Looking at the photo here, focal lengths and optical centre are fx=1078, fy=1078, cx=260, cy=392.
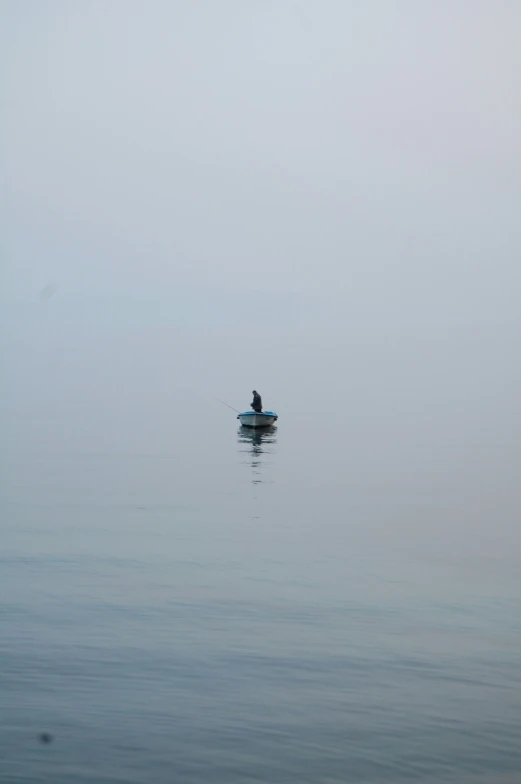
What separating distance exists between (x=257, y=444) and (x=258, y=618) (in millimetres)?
34498

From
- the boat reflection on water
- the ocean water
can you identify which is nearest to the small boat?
the boat reflection on water

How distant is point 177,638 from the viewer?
17.7 metres

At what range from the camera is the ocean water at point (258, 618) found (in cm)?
1306

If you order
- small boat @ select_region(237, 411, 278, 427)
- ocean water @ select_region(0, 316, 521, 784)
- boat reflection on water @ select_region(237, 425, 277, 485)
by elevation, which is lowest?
ocean water @ select_region(0, 316, 521, 784)

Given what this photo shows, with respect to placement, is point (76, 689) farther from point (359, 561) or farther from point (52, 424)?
point (52, 424)

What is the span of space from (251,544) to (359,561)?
3.02 meters

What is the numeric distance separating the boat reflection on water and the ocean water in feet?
1.48

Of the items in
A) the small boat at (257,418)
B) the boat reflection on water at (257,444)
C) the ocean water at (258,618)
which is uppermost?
the small boat at (257,418)

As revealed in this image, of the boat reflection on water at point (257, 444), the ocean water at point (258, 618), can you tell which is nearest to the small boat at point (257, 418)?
the boat reflection on water at point (257, 444)

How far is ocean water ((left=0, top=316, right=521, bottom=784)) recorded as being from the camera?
13.1 m

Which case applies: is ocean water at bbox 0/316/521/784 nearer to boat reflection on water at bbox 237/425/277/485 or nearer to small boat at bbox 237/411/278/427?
boat reflection on water at bbox 237/425/277/485

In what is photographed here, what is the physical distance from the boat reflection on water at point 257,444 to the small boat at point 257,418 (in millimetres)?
471

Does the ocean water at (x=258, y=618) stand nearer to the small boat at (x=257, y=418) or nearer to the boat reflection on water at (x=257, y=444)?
the boat reflection on water at (x=257, y=444)

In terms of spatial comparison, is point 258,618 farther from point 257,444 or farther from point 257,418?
point 257,418
